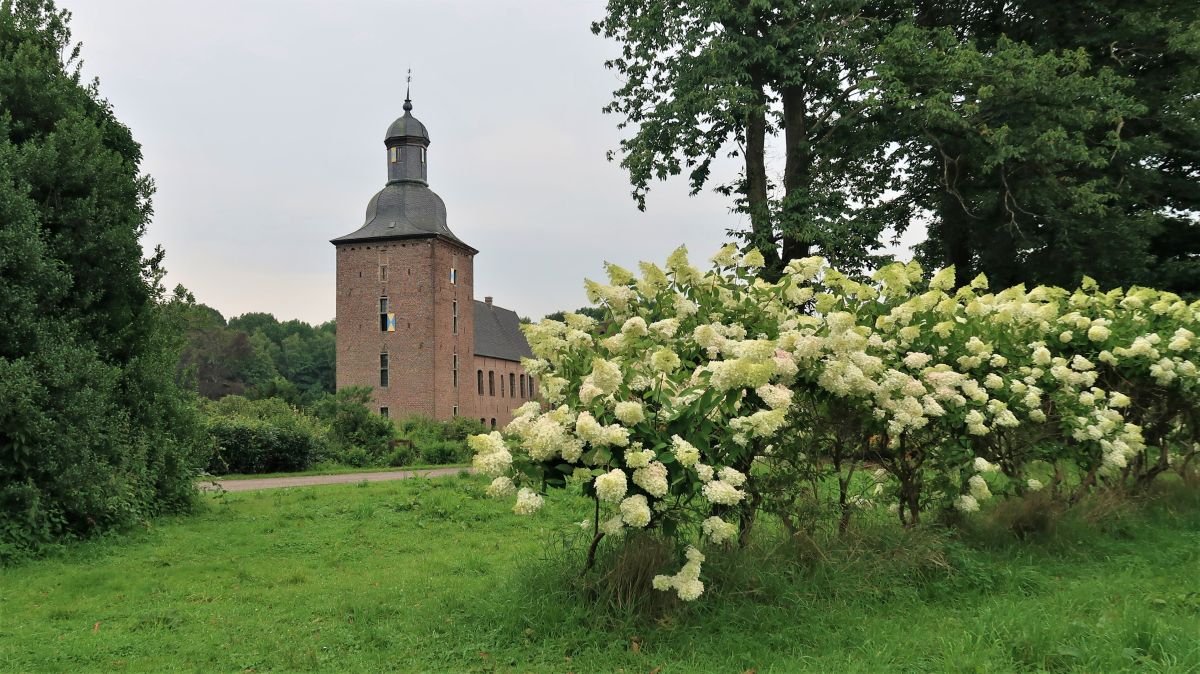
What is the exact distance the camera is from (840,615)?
4836 mm

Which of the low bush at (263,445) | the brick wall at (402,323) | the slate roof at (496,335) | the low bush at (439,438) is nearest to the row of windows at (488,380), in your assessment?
the brick wall at (402,323)

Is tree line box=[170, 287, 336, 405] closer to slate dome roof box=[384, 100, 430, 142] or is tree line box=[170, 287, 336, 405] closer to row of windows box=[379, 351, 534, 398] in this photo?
row of windows box=[379, 351, 534, 398]

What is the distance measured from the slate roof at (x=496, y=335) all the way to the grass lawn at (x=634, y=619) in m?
50.1

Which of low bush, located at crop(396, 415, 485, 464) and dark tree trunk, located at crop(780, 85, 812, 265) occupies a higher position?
dark tree trunk, located at crop(780, 85, 812, 265)

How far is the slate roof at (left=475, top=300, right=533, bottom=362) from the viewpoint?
196ft

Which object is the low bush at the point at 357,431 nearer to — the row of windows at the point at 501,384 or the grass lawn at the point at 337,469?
the grass lawn at the point at 337,469

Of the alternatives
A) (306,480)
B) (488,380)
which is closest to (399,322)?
(488,380)

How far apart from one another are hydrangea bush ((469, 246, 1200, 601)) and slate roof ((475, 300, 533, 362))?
166 ft

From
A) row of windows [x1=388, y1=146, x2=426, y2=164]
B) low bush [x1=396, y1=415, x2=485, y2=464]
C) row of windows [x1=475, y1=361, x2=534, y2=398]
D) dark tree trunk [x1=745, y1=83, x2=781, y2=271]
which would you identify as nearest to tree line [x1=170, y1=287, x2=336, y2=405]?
row of windows [x1=475, y1=361, x2=534, y2=398]

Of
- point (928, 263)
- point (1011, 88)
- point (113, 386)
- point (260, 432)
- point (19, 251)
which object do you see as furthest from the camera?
point (928, 263)

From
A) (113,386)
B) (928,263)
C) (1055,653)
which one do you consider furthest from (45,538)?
(928,263)

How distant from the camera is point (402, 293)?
156 ft

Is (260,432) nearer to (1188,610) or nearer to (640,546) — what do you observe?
(640,546)

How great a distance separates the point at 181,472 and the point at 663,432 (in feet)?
26.8
